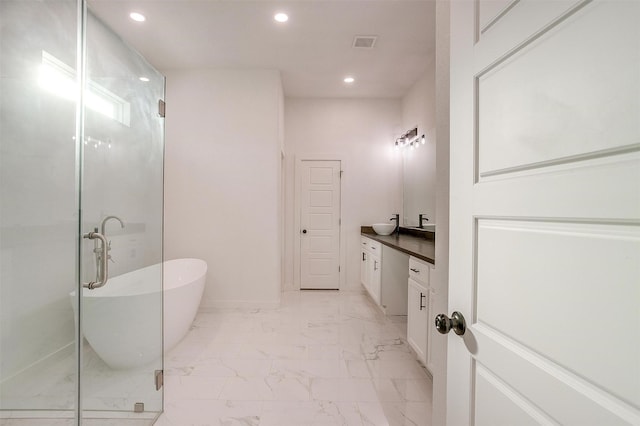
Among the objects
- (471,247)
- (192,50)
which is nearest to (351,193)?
(192,50)

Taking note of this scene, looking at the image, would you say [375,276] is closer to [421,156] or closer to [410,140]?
[421,156]

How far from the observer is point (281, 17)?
280cm

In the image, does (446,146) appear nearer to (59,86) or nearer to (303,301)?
(59,86)

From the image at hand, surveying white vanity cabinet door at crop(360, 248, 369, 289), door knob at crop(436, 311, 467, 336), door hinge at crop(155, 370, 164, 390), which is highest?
door knob at crop(436, 311, 467, 336)

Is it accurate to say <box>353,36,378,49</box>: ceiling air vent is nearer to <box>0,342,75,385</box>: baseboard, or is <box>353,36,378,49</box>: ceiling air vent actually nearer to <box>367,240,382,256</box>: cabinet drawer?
<box>367,240,382,256</box>: cabinet drawer

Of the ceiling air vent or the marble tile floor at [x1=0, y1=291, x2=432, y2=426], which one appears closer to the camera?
the marble tile floor at [x1=0, y1=291, x2=432, y2=426]

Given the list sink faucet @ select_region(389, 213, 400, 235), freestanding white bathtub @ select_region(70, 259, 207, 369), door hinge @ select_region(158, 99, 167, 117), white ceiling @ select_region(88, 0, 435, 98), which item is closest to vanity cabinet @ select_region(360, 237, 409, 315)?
sink faucet @ select_region(389, 213, 400, 235)

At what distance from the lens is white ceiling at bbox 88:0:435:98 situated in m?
2.69

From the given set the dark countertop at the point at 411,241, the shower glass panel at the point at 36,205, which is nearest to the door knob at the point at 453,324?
the dark countertop at the point at 411,241

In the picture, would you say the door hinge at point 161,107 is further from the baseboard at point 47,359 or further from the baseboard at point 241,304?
the baseboard at point 241,304

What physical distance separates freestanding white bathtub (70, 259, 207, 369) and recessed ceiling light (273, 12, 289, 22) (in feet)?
7.96

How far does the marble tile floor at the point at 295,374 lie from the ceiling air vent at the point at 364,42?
3.04 meters

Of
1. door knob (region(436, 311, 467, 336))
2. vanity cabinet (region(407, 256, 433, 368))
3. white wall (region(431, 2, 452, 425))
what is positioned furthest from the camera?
vanity cabinet (region(407, 256, 433, 368))

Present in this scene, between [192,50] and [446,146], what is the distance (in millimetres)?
Result: 3370
